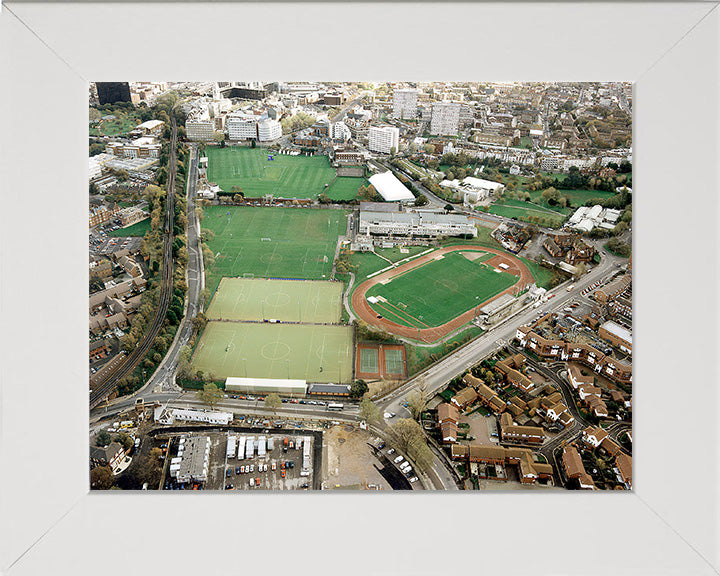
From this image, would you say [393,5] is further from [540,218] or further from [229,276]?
[540,218]

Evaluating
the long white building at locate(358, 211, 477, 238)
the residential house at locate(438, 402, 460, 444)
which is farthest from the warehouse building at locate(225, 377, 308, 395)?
the long white building at locate(358, 211, 477, 238)

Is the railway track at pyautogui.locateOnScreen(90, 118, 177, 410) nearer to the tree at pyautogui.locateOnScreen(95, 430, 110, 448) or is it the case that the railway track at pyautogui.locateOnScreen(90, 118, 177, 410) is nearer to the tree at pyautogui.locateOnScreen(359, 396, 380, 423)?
the tree at pyautogui.locateOnScreen(95, 430, 110, 448)

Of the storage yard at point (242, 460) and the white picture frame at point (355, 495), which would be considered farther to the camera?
the storage yard at point (242, 460)

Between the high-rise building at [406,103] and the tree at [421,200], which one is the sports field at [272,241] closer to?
the tree at [421,200]

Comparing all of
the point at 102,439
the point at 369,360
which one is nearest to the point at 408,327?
the point at 369,360

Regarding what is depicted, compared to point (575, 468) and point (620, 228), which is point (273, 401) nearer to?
point (575, 468)

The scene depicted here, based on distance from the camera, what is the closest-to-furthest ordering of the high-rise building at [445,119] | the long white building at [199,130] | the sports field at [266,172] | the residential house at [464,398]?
the residential house at [464,398], the sports field at [266,172], the long white building at [199,130], the high-rise building at [445,119]

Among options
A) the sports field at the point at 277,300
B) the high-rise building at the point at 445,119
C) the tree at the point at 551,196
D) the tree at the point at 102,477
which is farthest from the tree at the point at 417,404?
the high-rise building at the point at 445,119
